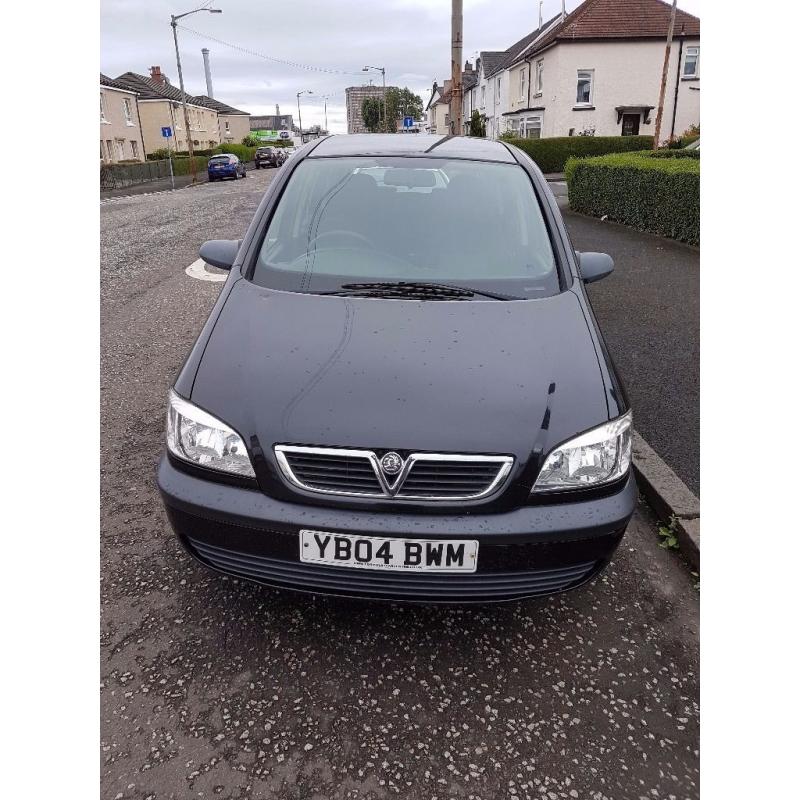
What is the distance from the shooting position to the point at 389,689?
7.32 ft

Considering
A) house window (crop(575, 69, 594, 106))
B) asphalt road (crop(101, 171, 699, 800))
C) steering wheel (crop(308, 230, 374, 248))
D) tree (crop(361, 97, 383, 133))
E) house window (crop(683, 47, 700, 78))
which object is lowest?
asphalt road (crop(101, 171, 699, 800))

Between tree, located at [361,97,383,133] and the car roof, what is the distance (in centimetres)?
9502

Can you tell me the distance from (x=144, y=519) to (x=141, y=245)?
31.1 feet

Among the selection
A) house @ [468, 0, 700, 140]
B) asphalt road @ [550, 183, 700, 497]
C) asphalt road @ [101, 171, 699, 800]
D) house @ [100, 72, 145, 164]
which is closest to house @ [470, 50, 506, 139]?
house @ [468, 0, 700, 140]

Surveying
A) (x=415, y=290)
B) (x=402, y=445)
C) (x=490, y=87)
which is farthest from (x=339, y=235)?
(x=490, y=87)

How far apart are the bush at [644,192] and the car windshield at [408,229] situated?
296 inches

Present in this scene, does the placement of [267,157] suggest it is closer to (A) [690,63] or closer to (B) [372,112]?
(A) [690,63]

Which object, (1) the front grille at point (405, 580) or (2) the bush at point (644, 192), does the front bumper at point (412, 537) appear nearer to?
(1) the front grille at point (405, 580)

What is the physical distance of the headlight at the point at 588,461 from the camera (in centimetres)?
212

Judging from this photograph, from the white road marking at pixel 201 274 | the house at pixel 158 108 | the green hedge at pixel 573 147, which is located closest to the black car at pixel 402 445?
the white road marking at pixel 201 274

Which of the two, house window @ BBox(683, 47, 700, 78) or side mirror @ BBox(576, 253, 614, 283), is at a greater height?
house window @ BBox(683, 47, 700, 78)

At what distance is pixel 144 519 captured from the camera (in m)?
3.20

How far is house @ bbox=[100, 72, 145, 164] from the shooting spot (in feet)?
140

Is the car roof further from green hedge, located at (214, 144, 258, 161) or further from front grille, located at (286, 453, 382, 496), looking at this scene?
green hedge, located at (214, 144, 258, 161)
